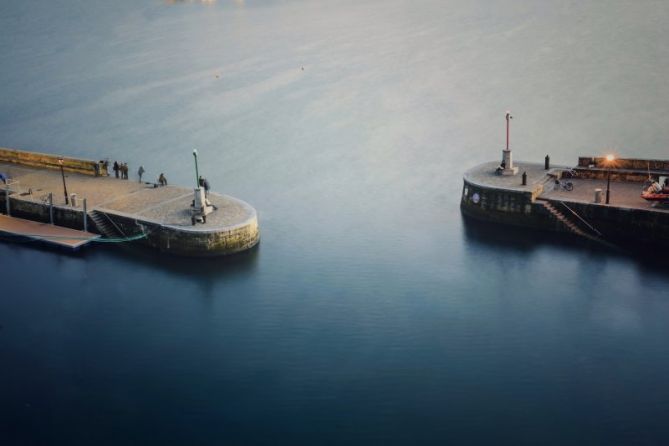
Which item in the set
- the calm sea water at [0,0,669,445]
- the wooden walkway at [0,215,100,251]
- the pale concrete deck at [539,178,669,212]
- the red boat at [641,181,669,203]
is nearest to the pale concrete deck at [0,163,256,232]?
the wooden walkway at [0,215,100,251]

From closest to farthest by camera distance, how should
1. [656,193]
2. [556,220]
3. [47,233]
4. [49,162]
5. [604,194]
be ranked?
[656,193] < [556,220] < [604,194] < [47,233] < [49,162]

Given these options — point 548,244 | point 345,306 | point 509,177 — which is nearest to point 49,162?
point 345,306

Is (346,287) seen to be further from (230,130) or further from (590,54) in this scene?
(590,54)

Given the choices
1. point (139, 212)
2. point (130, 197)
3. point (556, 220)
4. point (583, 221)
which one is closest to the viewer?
point (583, 221)

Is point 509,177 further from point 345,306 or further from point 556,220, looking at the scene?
point 345,306

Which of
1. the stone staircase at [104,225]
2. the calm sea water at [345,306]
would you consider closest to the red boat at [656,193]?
the calm sea water at [345,306]

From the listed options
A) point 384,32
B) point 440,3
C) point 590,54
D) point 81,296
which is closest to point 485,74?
point 590,54
